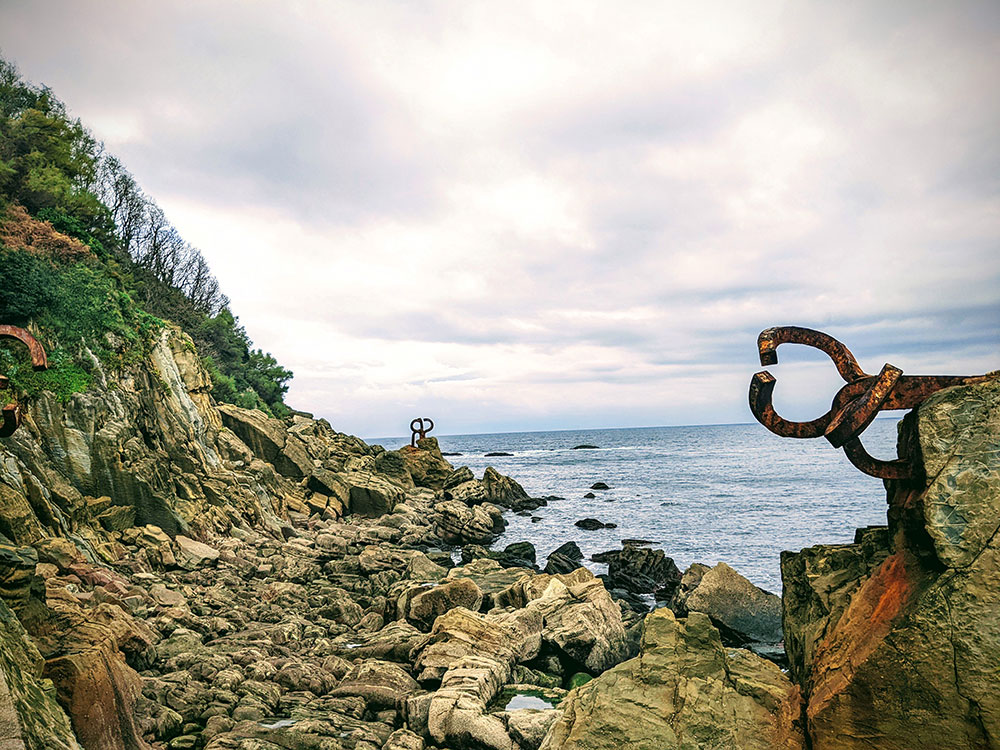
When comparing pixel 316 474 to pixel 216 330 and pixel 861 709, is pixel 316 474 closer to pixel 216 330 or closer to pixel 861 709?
pixel 216 330

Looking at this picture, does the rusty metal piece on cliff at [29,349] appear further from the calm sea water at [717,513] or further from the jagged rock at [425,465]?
the jagged rock at [425,465]

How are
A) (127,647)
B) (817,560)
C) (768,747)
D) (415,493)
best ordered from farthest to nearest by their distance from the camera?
(415,493), (127,647), (817,560), (768,747)

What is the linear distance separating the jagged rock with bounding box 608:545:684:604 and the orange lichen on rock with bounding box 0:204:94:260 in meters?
17.4

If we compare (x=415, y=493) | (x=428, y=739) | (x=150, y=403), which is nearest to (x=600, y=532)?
(x=415, y=493)

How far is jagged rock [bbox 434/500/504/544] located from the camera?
76.0ft

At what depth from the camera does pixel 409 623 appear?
10.5 m

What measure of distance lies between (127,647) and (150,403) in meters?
10.1

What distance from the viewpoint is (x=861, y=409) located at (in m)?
2.99

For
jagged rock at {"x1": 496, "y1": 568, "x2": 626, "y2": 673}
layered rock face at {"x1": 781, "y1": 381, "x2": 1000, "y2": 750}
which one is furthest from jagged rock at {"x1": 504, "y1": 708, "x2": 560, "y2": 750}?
layered rock face at {"x1": 781, "y1": 381, "x2": 1000, "y2": 750}

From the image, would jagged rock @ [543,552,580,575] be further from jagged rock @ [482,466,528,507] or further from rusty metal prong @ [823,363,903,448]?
rusty metal prong @ [823,363,903,448]

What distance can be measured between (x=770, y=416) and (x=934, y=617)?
3.97ft

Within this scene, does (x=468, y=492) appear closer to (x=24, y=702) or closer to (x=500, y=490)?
(x=500, y=490)

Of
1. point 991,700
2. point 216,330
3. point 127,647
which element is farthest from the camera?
point 216,330

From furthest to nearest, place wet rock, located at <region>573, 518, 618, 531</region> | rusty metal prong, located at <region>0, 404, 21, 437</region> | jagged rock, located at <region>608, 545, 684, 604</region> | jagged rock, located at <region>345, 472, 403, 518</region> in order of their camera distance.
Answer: wet rock, located at <region>573, 518, 618, 531</region>, jagged rock, located at <region>345, 472, 403, 518</region>, jagged rock, located at <region>608, 545, 684, 604</region>, rusty metal prong, located at <region>0, 404, 21, 437</region>
